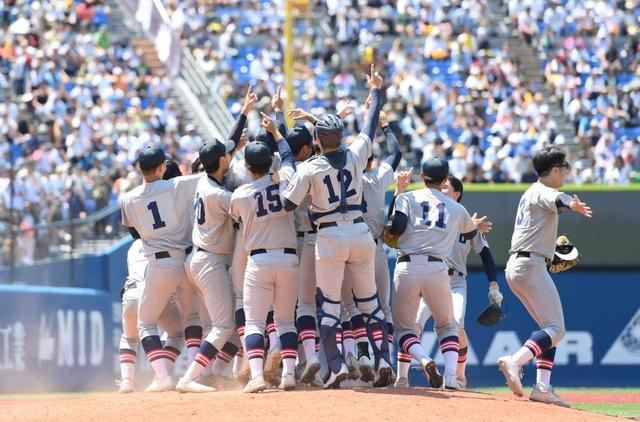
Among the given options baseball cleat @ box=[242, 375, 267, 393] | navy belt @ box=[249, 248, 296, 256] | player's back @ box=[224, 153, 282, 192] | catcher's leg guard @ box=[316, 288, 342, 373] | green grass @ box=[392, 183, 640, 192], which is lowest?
baseball cleat @ box=[242, 375, 267, 393]

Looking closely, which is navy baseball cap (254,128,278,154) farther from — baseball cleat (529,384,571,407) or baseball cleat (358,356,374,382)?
baseball cleat (529,384,571,407)

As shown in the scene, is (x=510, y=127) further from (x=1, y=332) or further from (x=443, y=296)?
(x=443, y=296)

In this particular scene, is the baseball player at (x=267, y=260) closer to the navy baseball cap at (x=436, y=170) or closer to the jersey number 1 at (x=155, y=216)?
the jersey number 1 at (x=155, y=216)

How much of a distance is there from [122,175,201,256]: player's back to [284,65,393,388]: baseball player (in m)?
1.39

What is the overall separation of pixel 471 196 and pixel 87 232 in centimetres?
512

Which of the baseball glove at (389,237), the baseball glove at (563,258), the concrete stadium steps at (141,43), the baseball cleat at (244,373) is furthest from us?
the concrete stadium steps at (141,43)

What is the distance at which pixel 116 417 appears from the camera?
9.66 metres

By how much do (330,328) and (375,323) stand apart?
18.3 inches

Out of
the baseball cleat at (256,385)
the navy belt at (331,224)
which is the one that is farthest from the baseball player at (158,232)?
the navy belt at (331,224)

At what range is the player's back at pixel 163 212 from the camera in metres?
11.3

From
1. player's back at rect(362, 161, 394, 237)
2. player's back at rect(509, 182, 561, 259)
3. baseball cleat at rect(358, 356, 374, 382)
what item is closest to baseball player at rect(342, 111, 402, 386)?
player's back at rect(362, 161, 394, 237)

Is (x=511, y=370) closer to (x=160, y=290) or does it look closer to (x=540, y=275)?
(x=540, y=275)

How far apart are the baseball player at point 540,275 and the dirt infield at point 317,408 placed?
0.45 m

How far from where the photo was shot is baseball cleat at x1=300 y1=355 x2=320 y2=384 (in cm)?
1038
